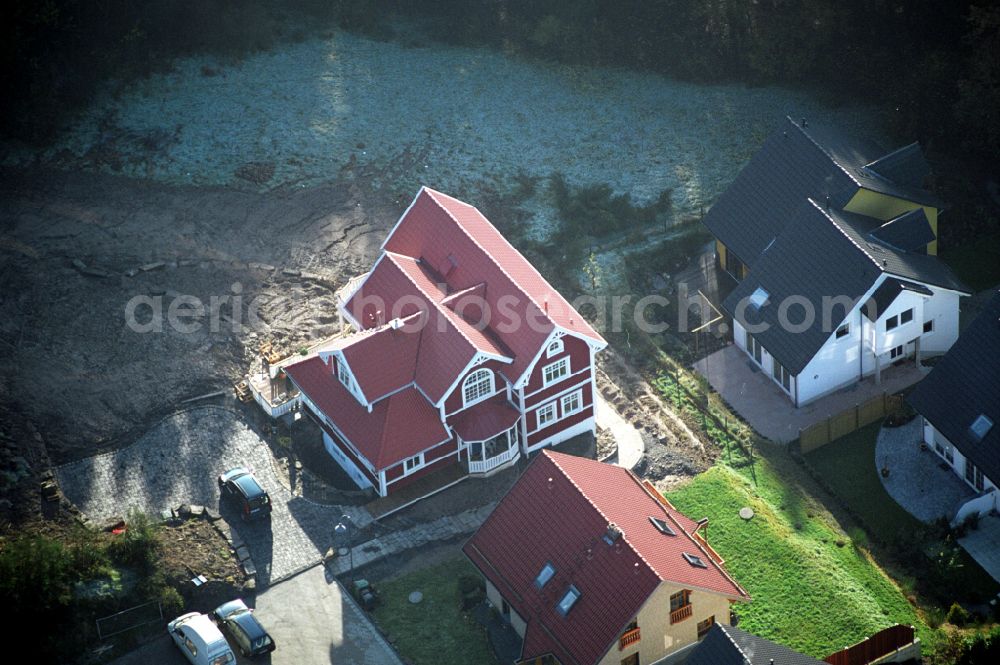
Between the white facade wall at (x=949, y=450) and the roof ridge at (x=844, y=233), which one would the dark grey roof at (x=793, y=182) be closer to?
the roof ridge at (x=844, y=233)

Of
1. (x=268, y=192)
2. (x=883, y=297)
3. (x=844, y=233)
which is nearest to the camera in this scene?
(x=883, y=297)

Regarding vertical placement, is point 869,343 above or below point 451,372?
below

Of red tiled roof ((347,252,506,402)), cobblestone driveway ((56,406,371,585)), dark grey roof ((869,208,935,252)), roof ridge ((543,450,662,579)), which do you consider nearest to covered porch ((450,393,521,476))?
red tiled roof ((347,252,506,402))

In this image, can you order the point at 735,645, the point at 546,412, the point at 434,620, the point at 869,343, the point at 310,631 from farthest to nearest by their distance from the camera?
the point at 869,343 → the point at 546,412 → the point at 434,620 → the point at 310,631 → the point at 735,645

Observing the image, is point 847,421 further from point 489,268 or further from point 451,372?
point 451,372

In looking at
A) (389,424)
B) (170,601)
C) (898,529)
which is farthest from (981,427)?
(170,601)

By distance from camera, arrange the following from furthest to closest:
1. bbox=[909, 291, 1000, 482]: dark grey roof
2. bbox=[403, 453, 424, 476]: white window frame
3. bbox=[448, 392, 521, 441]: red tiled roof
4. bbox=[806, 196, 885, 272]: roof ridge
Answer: bbox=[806, 196, 885, 272]: roof ridge
bbox=[403, 453, 424, 476]: white window frame
bbox=[448, 392, 521, 441]: red tiled roof
bbox=[909, 291, 1000, 482]: dark grey roof

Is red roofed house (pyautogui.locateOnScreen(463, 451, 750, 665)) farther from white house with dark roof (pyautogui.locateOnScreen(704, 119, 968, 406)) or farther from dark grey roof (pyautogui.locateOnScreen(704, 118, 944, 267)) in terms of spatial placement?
dark grey roof (pyautogui.locateOnScreen(704, 118, 944, 267))
